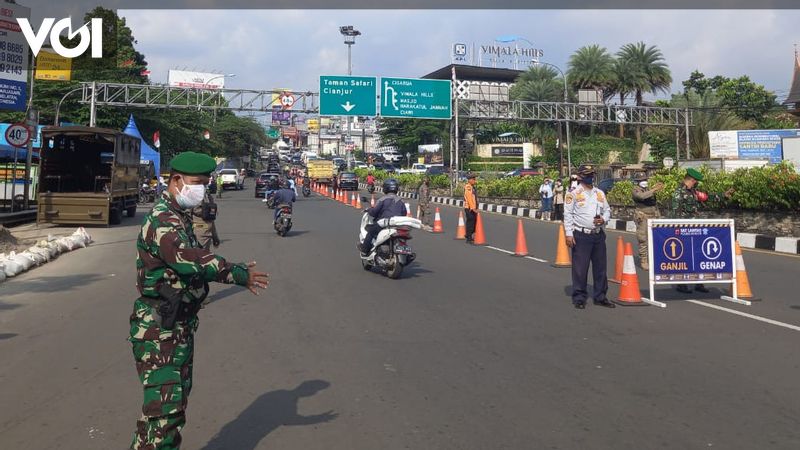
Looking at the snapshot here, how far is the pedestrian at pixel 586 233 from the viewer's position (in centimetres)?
852

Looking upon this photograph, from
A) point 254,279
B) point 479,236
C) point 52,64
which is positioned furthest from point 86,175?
point 254,279

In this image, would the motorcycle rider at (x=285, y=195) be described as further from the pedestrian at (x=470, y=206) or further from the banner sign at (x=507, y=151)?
the banner sign at (x=507, y=151)

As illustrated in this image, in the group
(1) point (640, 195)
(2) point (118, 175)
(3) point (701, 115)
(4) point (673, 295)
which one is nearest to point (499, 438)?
(4) point (673, 295)

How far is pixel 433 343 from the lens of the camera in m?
6.87

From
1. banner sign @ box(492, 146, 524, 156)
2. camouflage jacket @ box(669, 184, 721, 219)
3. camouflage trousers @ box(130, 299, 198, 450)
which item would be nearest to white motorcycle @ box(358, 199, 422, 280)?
camouflage jacket @ box(669, 184, 721, 219)

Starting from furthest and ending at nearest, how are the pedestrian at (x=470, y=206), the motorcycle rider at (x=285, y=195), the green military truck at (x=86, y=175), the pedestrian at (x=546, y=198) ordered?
the pedestrian at (x=546, y=198), the green military truck at (x=86, y=175), the motorcycle rider at (x=285, y=195), the pedestrian at (x=470, y=206)

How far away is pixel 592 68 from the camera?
204 ft

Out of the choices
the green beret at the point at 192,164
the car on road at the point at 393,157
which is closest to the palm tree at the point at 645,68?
the car on road at the point at 393,157

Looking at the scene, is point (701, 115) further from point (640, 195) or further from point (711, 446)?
point (711, 446)

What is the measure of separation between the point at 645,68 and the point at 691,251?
57418mm

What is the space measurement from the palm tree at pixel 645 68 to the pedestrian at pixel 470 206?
4919 centimetres

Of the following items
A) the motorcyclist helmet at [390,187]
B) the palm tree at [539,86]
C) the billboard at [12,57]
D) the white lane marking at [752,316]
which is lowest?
the white lane marking at [752,316]

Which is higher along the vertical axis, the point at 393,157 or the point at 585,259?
the point at 393,157

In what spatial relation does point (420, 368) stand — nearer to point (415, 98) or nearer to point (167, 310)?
point (167, 310)
